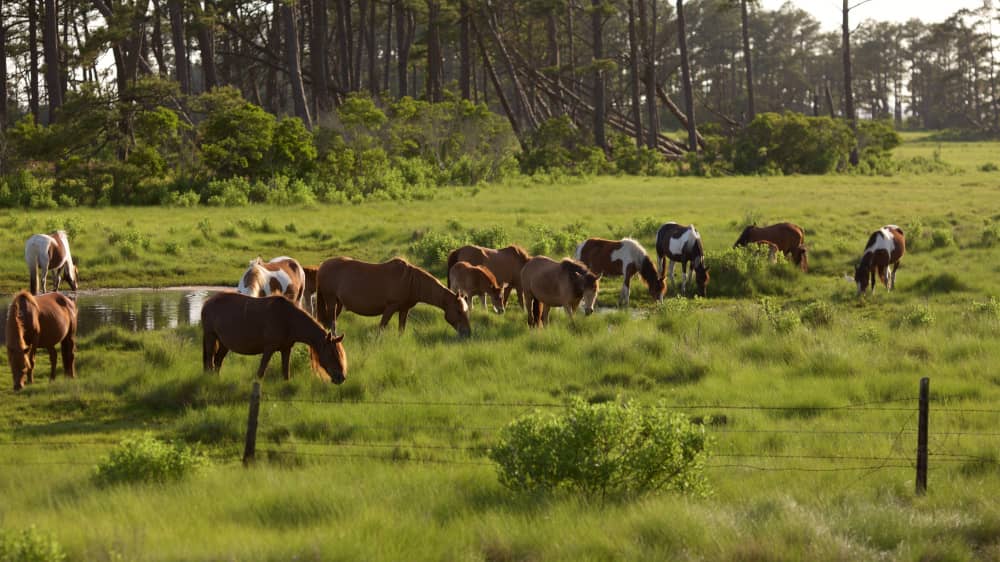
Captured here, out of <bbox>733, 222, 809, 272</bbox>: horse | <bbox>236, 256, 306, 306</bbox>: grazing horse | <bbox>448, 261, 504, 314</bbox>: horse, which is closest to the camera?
<bbox>236, 256, 306, 306</bbox>: grazing horse

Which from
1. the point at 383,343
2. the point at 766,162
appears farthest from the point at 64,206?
the point at 766,162

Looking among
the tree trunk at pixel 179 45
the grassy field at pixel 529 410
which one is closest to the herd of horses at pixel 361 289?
the grassy field at pixel 529 410

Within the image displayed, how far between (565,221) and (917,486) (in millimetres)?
22180

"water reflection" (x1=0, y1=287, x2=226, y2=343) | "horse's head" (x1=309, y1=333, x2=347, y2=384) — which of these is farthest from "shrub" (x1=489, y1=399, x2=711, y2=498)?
"water reflection" (x1=0, y1=287, x2=226, y2=343)

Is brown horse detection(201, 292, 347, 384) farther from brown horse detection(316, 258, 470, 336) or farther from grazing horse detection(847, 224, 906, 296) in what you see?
grazing horse detection(847, 224, 906, 296)

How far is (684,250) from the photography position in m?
21.3

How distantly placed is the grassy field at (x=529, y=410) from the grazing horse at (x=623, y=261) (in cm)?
85

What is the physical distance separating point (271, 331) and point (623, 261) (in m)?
8.86

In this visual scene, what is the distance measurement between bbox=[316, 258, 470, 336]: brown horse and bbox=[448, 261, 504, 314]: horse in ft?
6.00

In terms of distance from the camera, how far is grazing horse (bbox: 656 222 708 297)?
69.0 ft

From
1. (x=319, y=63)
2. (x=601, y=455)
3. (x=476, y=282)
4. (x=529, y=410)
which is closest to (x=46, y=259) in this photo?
(x=476, y=282)

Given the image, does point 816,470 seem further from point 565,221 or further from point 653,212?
point 653,212

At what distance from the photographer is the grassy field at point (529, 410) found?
691 cm

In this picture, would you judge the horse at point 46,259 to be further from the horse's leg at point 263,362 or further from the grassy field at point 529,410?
the horse's leg at point 263,362
